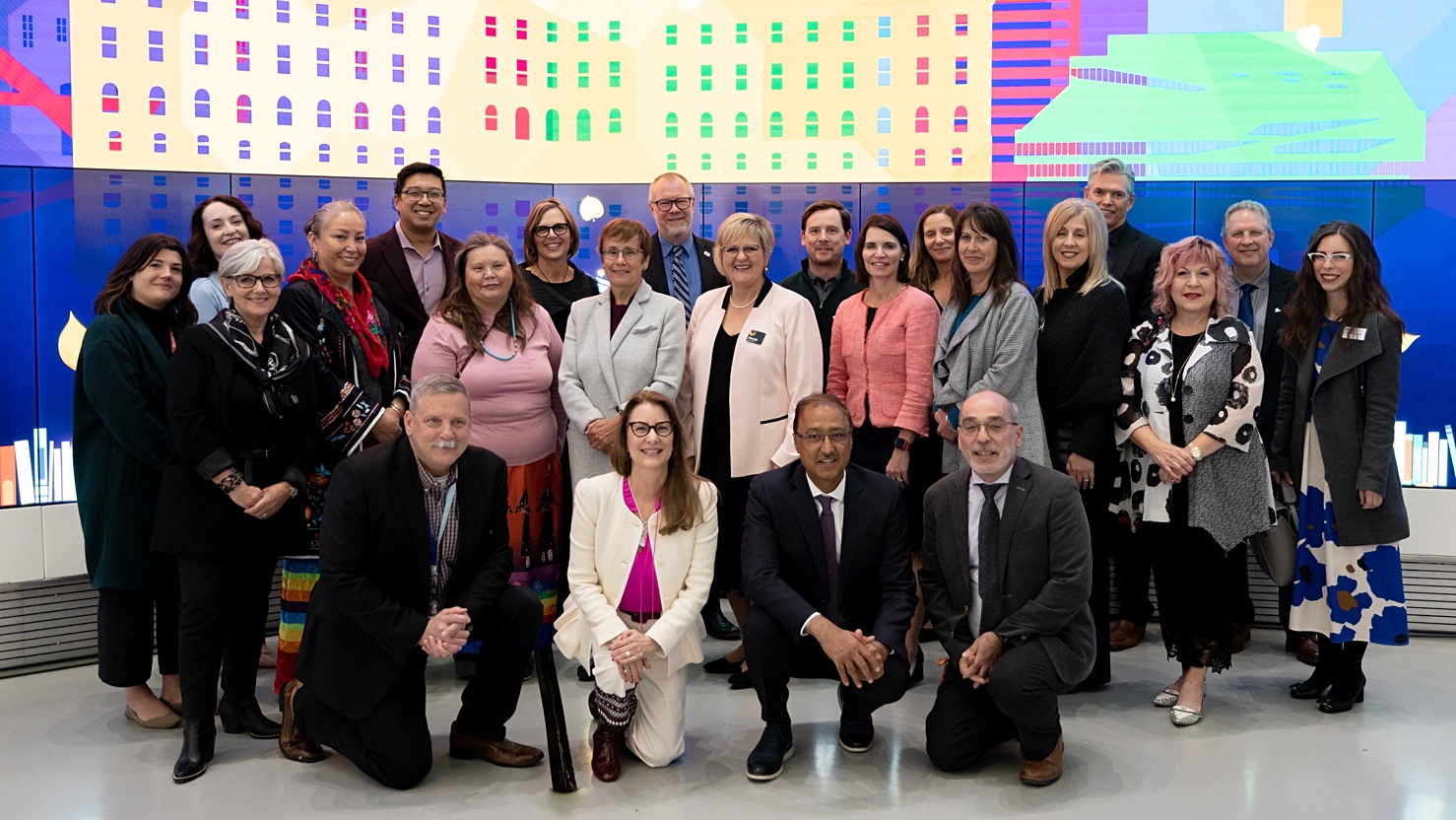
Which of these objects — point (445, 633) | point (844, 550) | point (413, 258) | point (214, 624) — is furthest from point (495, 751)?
point (413, 258)

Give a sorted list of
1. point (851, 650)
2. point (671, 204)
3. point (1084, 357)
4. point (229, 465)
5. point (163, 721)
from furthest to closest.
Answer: point (671, 204), point (1084, 357), point (163, 721), point (229, 465), point (851, 650)

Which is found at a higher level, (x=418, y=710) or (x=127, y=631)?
(x=127, y=631)

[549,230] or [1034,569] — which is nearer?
[1034,569]

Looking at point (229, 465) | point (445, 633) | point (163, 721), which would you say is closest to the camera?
point (445, 633)

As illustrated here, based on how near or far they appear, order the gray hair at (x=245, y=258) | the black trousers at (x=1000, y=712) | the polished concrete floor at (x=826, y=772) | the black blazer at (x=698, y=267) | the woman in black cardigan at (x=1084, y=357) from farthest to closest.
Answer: the black blazer at (x=698, y=267), the woman in black cardigan at (x=1084, y=357), the gray hair at (x=245, y=258), the black trousers at (x=1000, y=712), the polished concrete floor at (x=826, y=772)

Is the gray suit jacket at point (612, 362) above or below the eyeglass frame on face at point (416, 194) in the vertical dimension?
below

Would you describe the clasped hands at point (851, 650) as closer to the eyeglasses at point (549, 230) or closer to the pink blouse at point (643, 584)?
the pink blouse at point (643, 584)

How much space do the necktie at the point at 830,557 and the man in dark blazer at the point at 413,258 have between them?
1828mm

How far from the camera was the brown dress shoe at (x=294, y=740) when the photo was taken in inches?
131

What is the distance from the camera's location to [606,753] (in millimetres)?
3215

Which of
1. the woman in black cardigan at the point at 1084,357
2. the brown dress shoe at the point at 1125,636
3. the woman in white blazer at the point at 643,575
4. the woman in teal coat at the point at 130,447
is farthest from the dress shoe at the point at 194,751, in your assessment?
the brown dress shoe at the point at 1125,636

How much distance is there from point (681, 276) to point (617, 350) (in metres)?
0.89

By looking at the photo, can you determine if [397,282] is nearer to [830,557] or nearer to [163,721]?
[163,721]

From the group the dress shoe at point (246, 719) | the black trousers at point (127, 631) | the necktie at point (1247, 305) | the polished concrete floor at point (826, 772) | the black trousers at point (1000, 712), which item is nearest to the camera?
the polished concrete floor at point (826, 772)
